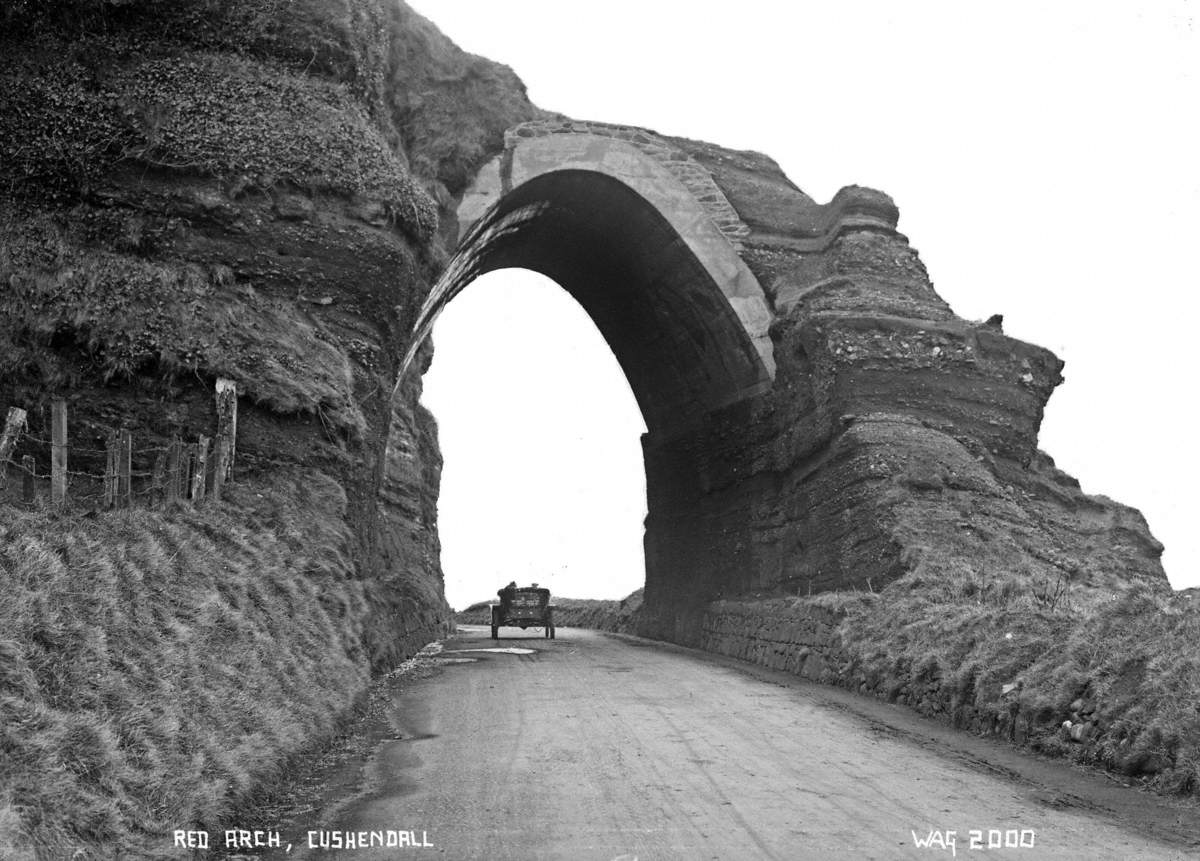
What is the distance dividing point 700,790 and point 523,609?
2153 centimetres

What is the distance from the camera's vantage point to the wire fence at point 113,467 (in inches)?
351

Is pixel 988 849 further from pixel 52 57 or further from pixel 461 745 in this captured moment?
pixel 52 57

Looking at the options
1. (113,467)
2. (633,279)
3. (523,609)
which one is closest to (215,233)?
(113,467)

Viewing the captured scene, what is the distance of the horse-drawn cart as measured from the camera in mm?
28203

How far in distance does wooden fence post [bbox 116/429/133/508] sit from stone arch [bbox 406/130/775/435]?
36.1 feet

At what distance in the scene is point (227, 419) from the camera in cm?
1419

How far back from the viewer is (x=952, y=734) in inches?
407

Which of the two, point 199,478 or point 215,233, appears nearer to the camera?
point 199,478

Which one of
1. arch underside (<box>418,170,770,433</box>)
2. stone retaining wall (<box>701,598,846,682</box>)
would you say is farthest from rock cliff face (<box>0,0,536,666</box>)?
stone retaining wall (<box>701,598,846,682</box>)

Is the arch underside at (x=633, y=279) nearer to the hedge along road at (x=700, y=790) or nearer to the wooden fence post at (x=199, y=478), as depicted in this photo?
the wooden fence post at (x=199, y=478)

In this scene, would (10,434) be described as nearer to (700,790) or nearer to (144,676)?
(144,676)

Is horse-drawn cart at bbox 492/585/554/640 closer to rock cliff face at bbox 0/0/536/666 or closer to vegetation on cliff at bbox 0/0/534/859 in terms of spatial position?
vegetation on cliff at bbox 0/0/534/859

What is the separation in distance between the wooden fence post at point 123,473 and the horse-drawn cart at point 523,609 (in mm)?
18638

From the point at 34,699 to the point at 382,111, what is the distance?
16.1 m
